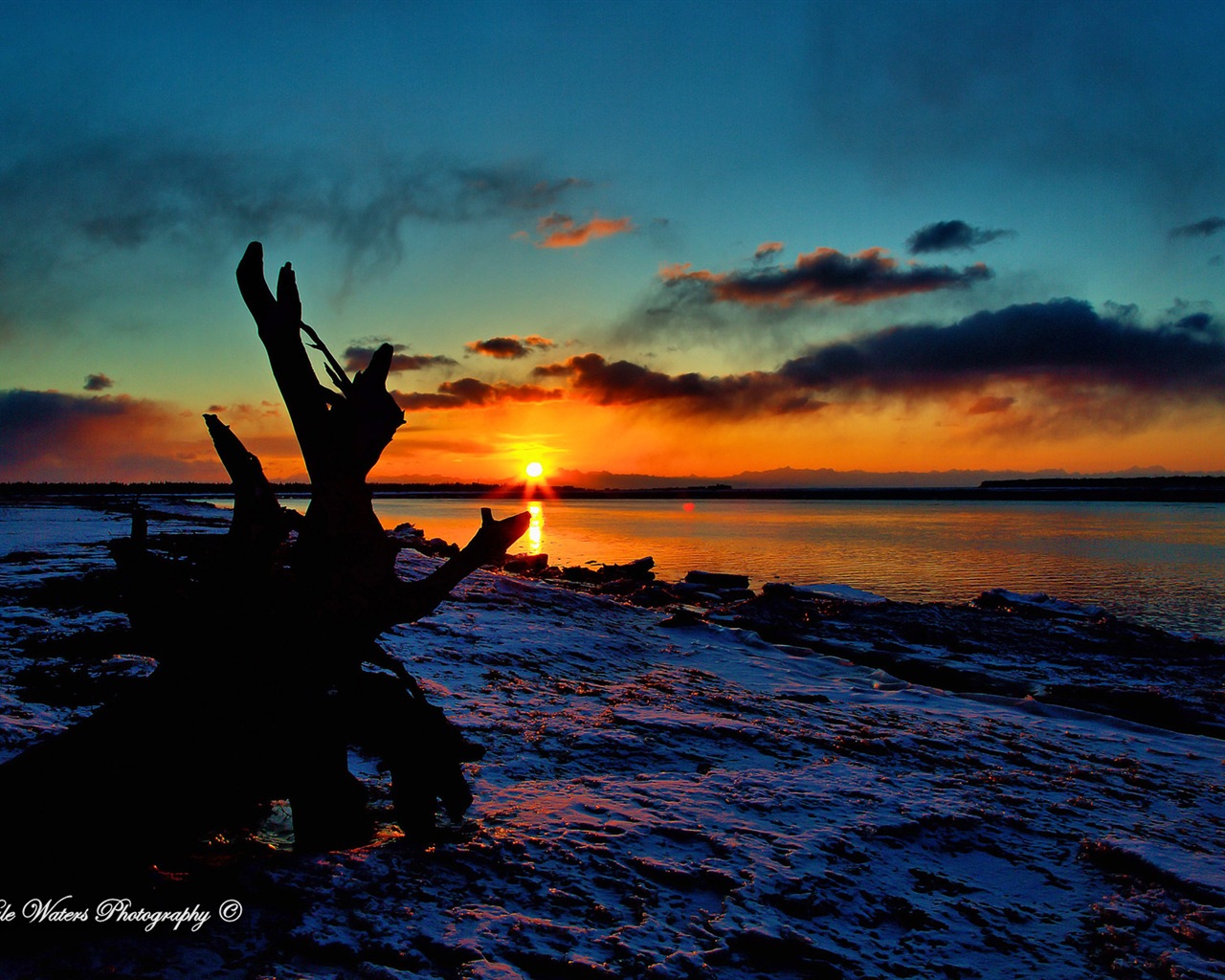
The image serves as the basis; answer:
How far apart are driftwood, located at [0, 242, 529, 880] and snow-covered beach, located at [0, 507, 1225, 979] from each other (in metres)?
0.32

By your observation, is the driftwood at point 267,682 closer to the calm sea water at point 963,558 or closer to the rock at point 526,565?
the calm sea water at point 963,558

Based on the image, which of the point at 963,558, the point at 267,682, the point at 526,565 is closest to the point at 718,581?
the point at 526,565

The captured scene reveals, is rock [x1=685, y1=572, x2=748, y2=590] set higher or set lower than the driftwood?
lower

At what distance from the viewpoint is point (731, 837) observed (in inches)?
178

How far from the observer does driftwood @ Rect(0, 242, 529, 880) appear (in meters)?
2.93

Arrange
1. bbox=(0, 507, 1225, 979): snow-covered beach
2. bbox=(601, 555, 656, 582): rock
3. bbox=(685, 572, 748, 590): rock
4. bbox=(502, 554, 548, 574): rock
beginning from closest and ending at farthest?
bbox=(0, 507, 1225, 979): snow-covered beach → bbox=(685, 572, 748, 590): rock → bbox=(601, 555, 656, 582): rock → bbox=(502, 554, 548, 574): rock

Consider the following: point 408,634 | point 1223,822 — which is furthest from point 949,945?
point 408,634

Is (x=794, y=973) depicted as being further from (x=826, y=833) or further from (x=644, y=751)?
(x=644, y=751)

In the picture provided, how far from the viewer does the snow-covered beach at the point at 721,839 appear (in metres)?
3.21

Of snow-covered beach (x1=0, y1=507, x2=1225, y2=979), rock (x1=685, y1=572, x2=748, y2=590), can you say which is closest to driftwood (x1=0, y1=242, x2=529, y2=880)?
snow-covered beach (x1=0, y1=507, x2=1225, y2=979)

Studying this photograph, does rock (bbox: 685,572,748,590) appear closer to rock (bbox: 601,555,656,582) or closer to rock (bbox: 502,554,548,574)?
rock (bbox: 601,555,656,582)

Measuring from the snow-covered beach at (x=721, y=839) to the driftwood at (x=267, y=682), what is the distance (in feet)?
1.06

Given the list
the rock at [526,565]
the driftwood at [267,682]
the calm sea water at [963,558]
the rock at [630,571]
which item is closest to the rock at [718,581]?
the rock at [630,571]

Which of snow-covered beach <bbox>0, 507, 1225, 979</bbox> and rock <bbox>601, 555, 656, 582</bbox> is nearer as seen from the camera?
snow-covered beach <bbox>0, 507, 1225, 979</bbox>
